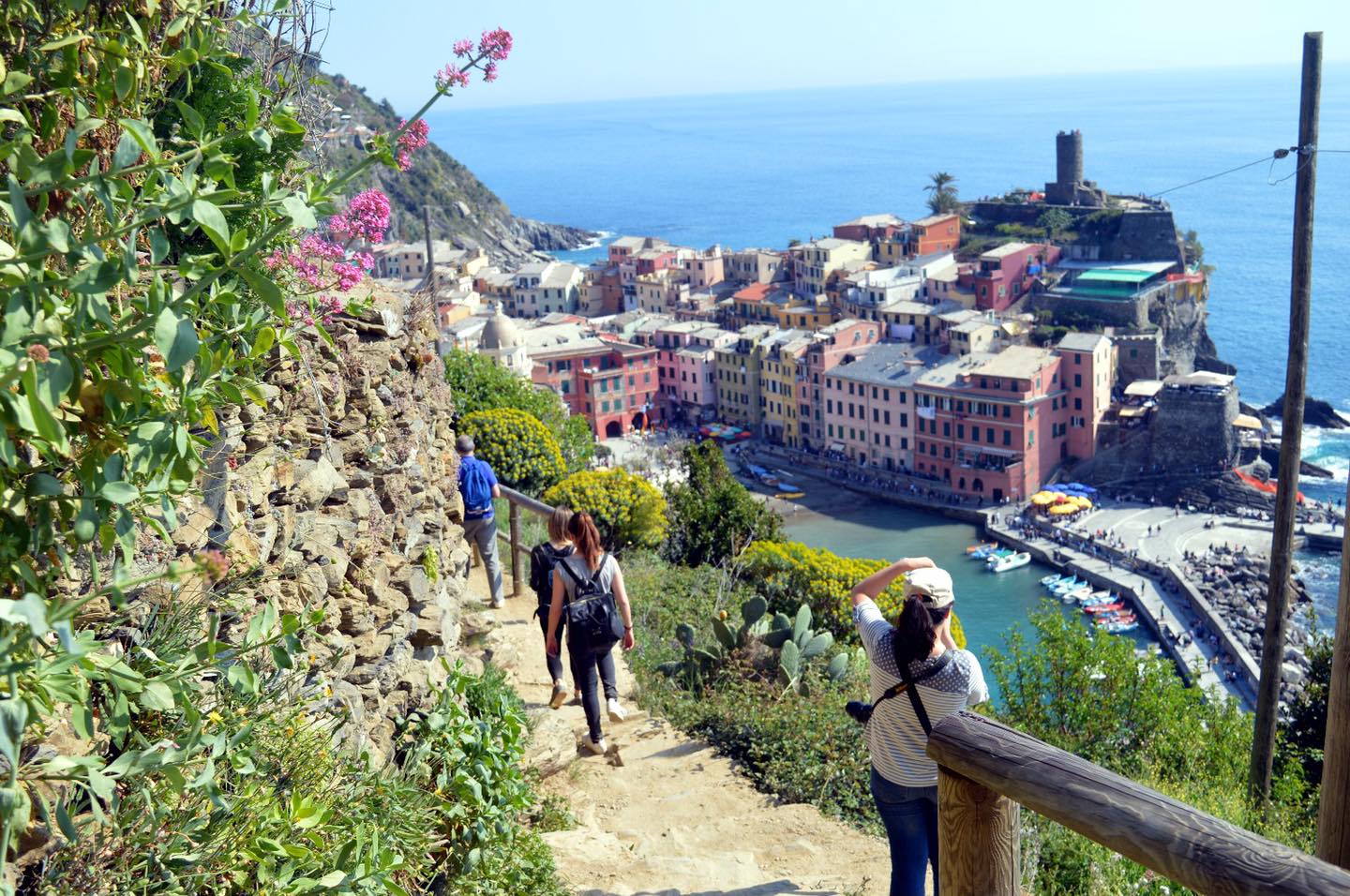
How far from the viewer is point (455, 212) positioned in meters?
86.3

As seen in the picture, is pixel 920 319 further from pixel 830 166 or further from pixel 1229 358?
pixel 830 166

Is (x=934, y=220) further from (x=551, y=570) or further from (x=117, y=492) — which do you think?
(x=117, y=492)

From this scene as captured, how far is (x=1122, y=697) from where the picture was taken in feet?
34.8

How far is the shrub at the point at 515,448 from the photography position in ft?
35.5

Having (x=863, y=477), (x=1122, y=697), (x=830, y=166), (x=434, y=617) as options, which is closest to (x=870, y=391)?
(x=863, y=477)

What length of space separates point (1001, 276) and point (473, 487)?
163 feet

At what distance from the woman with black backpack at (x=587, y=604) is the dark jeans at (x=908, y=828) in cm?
134

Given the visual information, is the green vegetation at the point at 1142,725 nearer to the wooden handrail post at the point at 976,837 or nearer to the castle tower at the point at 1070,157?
the wooden handrail post at the point at 976,837

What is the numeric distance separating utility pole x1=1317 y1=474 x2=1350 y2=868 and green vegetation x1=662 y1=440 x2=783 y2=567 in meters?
8.26

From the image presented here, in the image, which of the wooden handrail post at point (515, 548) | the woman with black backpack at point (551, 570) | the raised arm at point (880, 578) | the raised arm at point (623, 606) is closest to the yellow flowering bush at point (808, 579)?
the wooden handrail post at point (515, 548)

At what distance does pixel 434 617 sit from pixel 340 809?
119cm

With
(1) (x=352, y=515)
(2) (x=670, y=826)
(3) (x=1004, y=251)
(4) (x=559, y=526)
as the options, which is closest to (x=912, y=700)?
(2) (x=670, y=826)

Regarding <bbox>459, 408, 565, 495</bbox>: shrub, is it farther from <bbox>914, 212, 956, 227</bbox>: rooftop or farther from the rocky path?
<bbox>914, 212, 956, 227</bbox>: rooftop

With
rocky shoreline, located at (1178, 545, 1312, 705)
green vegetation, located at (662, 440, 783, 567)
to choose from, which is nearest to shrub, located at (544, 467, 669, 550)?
green vegetation, located at (662, 440, 783, 567)
